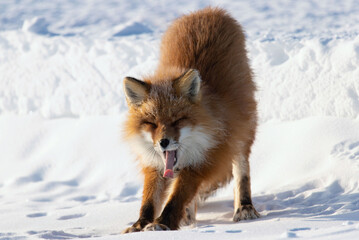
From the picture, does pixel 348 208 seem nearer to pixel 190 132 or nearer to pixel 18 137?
pixel 190 132

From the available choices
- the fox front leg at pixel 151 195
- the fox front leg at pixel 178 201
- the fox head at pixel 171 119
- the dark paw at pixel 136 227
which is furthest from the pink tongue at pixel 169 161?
the dark paw at pixel 136 227

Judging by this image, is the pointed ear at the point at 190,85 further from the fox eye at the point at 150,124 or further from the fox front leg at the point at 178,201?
the fox front leg at the point at 178,201

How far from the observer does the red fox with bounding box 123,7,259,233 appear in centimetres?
414

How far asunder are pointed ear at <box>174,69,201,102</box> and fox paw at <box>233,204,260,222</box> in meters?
1.34

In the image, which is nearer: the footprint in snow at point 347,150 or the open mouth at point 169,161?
the open mouth at point 169,161

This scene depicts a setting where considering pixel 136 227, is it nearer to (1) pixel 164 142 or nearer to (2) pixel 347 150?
(1) pixel 164 142

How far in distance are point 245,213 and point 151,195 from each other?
107 centimetres

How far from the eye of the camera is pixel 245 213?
4855 mm

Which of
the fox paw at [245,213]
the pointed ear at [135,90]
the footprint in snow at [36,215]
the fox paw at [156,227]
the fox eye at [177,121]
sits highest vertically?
the pointed ear at [135,90]

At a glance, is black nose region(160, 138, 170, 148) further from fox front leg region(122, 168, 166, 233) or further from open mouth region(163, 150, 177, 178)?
fox front leg region(122, 168, 166, 233)

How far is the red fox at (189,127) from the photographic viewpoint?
414cm

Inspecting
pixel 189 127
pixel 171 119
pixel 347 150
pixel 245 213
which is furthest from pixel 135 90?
pixel 347 150

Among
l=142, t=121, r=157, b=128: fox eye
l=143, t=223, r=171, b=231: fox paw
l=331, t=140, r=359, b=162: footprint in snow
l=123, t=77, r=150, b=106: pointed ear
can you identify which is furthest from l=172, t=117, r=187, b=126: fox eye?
l=331, t=140, r=359, b=162: footprint in snow

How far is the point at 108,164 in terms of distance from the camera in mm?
7605
